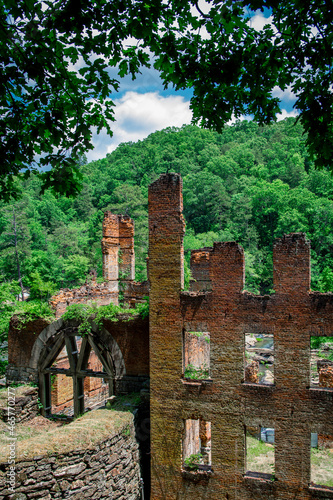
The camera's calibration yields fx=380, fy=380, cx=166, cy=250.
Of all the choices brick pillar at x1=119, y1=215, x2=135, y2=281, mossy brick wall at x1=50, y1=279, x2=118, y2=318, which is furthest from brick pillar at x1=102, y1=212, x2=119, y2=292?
mossy brick wall at x1=50, y1=279, x2=118, y2=318

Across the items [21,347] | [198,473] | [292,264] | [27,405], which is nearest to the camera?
[292,264]

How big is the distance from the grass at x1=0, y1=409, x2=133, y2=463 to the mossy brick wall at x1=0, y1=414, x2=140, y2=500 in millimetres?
117

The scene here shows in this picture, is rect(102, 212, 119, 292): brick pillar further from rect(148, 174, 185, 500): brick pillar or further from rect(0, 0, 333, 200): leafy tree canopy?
rect(0, 0, 333, 200): leafy tree canopy

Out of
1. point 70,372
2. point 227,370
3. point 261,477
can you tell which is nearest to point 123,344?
point 70,372

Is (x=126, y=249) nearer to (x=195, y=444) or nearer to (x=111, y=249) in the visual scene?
(x=111, y=249)

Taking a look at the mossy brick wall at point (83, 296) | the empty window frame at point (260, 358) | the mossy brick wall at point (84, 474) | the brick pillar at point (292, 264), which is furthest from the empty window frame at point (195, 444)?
the mossy brick wall at point (83, 296)

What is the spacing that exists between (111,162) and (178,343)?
63.6 meters

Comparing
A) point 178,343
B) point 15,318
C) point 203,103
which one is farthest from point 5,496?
point 203,103

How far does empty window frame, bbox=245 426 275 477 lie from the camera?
12781 millimetres

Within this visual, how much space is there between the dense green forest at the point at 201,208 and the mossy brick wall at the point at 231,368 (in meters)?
21.8

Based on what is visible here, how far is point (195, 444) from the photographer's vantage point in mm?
13219

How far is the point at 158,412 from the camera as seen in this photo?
35.6 feet

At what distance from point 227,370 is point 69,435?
14.2 ft

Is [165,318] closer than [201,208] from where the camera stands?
Yes
